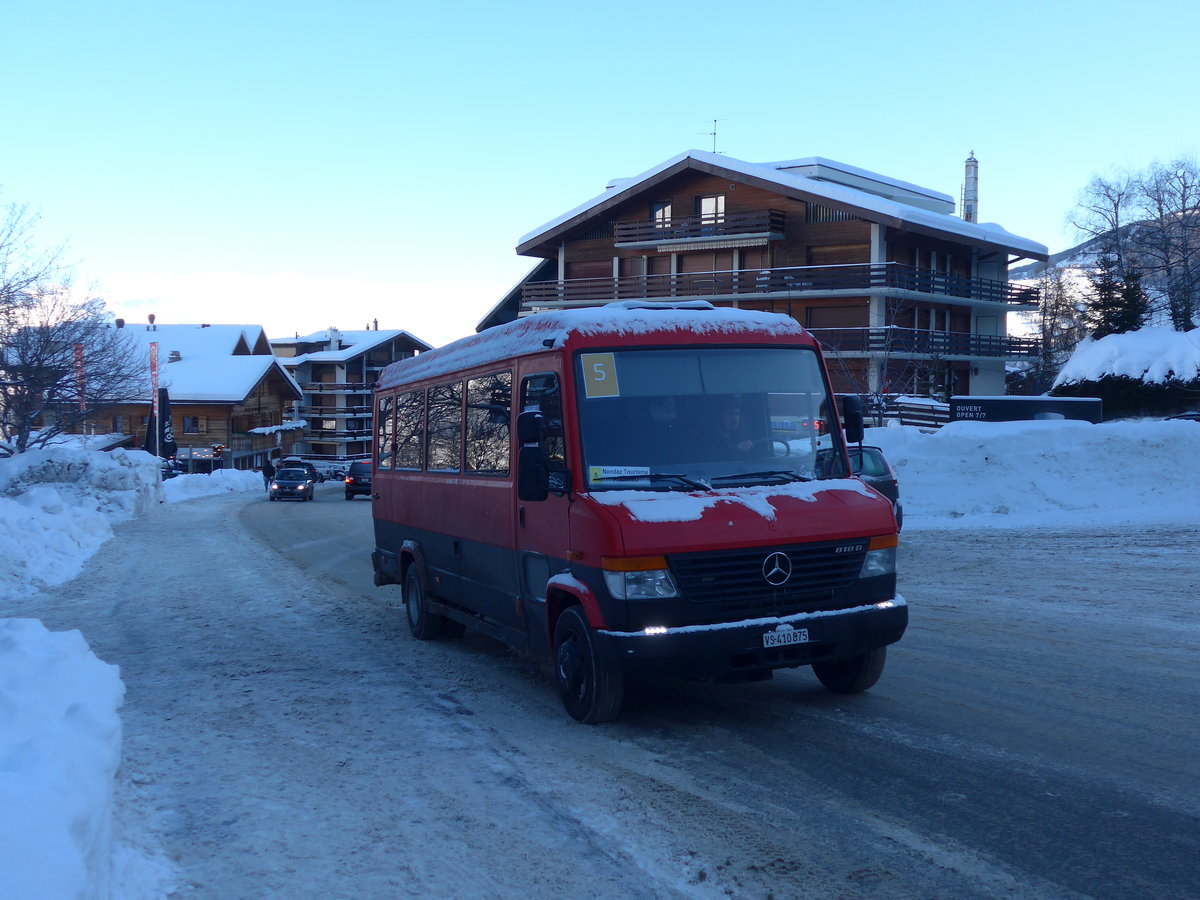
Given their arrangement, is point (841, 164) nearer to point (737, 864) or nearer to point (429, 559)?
point (429, 559)

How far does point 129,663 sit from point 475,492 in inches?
138

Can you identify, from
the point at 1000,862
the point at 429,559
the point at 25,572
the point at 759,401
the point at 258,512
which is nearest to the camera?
the point at 1000,862

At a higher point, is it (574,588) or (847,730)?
(574,588)

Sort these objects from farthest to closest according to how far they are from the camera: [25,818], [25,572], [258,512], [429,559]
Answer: [258,512] → [25,572] → [429,559] → [25,818]

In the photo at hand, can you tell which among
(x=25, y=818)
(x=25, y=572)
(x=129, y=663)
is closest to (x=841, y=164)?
(x=25, y=572)

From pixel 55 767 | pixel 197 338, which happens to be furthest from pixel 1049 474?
pixel 197 338

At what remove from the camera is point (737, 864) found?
463 cm

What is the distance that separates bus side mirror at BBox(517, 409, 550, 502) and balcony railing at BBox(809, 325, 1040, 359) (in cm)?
3564

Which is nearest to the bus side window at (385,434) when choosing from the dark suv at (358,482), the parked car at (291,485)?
the dark suv at (358,482)

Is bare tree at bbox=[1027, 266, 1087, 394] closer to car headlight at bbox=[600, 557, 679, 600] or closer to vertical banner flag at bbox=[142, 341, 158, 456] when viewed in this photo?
vertical banner flag at bbox=[142, 341, 158, 456]

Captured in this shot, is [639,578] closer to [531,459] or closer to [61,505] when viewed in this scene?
[531,459]

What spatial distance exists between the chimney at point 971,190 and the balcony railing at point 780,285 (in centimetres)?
1347

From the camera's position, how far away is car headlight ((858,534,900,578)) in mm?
6945

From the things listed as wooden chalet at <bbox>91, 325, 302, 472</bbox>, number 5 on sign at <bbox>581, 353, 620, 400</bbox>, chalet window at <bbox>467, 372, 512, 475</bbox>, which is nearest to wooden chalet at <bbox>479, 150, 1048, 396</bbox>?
wooden chalet at <bbox>91, 325, 302, 472</bbox>
